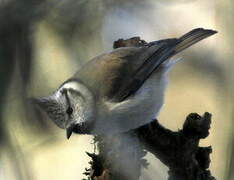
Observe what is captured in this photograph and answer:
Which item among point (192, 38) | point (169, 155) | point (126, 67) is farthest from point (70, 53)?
point (169, 155)

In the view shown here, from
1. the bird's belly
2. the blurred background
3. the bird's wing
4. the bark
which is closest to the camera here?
the bark

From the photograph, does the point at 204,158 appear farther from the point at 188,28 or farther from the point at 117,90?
the point at 188,28

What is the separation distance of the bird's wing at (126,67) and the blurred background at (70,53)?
0.33 meters


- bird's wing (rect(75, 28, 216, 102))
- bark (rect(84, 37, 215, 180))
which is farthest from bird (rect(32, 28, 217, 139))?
bark (rect(84, 37, 215, 180))

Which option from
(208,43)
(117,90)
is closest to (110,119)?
(117,90)

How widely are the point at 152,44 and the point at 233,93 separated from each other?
Answer: 515 millimetres

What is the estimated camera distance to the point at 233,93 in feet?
10.3

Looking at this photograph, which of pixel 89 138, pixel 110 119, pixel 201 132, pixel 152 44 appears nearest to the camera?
pixel 201 132

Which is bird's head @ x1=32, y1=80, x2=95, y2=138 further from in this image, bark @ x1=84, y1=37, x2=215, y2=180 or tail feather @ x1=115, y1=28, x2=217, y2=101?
bark @ x1=84, y1=37, x2=215, y2=180

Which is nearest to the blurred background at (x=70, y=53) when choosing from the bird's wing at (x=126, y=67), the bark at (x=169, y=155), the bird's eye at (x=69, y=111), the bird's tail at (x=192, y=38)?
the bird's tail at (x=192, y=38)

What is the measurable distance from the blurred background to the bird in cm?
28

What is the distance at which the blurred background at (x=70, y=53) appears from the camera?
348cm

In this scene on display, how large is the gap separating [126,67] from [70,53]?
560 millimetres

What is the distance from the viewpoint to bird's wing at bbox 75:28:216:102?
3.06m
